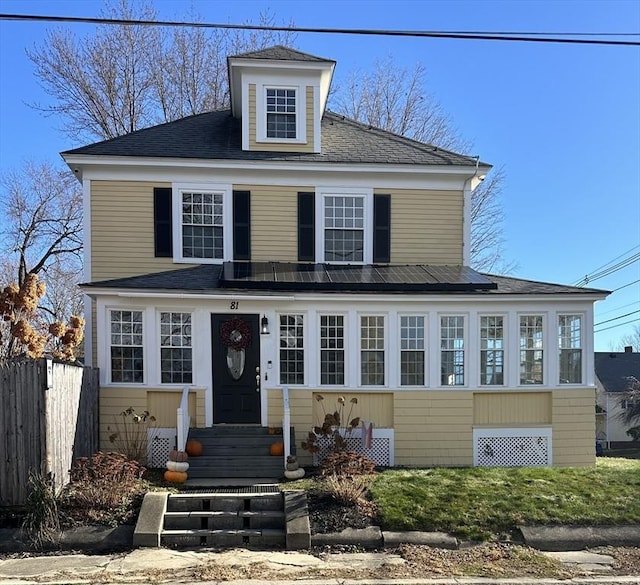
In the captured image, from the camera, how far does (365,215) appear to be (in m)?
12.4

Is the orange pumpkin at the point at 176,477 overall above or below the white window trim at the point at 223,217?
below

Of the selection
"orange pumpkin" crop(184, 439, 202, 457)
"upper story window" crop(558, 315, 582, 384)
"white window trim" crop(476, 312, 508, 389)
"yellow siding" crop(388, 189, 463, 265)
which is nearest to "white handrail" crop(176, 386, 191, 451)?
"orange pumpkin" crop(184, 439, 202, 457)

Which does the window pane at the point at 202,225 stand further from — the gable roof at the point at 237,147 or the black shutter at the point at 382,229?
the black shutter at the point at 382,229

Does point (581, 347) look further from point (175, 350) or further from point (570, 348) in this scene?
point (175, 350)

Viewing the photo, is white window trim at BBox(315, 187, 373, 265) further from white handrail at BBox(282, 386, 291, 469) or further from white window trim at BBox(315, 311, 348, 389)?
white handrail at BBox(282, 386, 291, 469)

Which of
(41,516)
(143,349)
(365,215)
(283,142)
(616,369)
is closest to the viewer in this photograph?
(41,516)

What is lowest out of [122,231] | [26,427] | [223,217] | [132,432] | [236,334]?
[132,432]

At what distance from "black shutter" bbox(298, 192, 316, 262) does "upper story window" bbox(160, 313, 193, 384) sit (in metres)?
2.97

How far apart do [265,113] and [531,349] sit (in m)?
7.88

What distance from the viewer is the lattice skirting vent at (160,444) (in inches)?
417

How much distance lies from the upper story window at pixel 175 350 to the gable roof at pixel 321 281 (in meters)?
0.75

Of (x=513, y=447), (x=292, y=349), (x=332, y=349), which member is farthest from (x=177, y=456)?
(x=513, y=447)

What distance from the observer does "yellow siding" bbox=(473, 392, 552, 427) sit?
11.3 metres

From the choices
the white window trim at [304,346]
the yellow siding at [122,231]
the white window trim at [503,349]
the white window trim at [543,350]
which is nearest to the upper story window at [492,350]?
the white window trim at [503,349]
